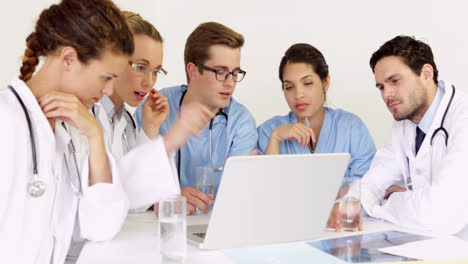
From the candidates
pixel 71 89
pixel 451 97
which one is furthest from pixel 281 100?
pixel 71 89

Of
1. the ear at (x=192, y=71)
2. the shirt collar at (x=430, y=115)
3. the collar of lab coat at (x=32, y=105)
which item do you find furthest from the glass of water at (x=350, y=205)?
the ear at (x=192, y=71)

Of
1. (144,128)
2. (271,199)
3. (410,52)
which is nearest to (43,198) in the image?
(271,199)

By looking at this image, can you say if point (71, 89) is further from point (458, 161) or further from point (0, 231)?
point (458, 161)

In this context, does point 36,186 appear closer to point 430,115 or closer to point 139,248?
point 139,248

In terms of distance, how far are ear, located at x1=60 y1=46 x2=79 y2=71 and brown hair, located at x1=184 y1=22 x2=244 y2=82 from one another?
1119 mm

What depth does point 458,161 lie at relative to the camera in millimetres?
1804

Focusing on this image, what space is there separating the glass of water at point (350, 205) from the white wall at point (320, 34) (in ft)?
6.52

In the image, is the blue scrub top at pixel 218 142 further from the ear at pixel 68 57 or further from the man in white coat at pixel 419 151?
the ear at pixel 68 57

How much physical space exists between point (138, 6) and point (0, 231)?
269 cm

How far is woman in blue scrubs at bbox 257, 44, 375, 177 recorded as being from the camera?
2453mm

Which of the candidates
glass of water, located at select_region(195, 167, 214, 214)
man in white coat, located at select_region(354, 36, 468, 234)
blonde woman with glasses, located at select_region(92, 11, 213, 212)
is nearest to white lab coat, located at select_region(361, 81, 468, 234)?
man in white coat, located at select_region(354, 36, 468, 234)

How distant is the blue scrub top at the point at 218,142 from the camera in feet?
7.70

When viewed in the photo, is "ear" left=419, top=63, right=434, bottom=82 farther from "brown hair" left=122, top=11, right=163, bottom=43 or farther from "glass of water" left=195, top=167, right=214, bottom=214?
"brown hair" left=122, top=11, right=163, bottom=43

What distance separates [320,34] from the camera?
11.5 ft
